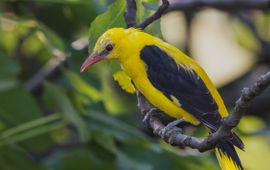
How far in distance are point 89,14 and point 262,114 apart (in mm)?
1761

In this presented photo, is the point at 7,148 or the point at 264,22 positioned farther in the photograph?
the point at 264,22

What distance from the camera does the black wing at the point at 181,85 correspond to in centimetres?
363

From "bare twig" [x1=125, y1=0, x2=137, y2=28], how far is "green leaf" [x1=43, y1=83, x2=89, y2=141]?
35.2 inches

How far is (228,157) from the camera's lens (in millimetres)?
3570

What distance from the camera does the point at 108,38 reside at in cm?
376

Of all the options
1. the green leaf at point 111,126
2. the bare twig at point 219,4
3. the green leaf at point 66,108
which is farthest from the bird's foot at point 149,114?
the bare twig at point 219,4

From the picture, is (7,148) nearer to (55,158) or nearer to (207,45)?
(55,158)

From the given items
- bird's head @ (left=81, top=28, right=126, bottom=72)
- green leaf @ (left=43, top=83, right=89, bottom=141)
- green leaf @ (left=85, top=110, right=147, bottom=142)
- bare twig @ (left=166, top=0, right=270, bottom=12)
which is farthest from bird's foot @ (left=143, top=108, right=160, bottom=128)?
bare twig @ (left=166, top=0, right=270, bottom=12)

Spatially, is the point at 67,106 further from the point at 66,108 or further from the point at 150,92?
the point at 150,92

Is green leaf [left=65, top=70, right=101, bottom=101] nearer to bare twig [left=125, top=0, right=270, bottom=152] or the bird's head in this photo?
bare twig [left=125, top=0, right=270, bottom=152]

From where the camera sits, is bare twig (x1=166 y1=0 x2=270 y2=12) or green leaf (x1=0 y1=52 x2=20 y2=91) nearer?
green leaf (x1=0 y1=52 x2=20 y2=91)

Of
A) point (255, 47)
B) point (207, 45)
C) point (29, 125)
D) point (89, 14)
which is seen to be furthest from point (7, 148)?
point (207, 45)

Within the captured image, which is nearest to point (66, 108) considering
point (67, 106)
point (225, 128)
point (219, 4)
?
point (67, 106)

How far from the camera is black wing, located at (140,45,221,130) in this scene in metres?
3.63
